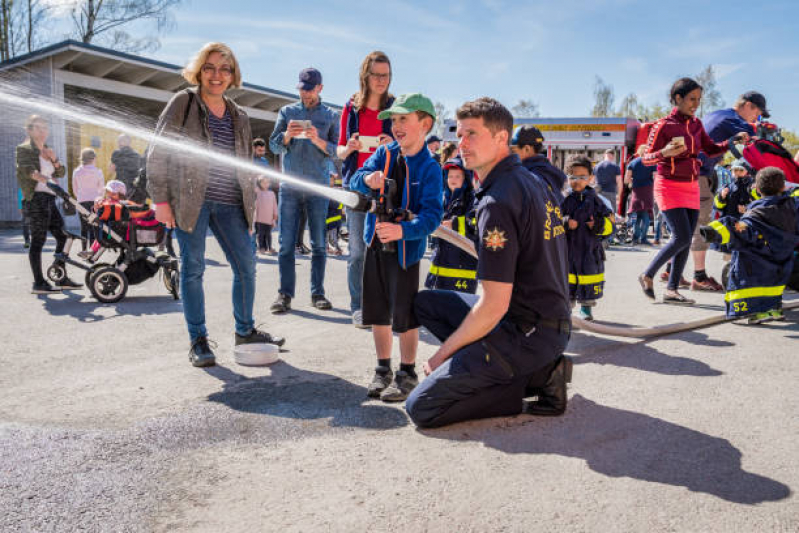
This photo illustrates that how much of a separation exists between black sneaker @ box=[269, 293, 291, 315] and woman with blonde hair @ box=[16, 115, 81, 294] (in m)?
3.02

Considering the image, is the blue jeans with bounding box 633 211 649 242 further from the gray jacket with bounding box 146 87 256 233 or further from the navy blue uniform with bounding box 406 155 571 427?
the gray jacket with bounding box 146 87 256 233

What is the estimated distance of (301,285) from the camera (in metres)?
8.24

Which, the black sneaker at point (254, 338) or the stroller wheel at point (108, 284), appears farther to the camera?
the stroller wheel at point (108, 284)

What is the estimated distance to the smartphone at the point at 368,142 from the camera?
5.44 metres

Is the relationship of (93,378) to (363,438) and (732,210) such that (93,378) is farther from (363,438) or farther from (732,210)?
(732,210)

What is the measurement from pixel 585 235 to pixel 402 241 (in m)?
2.76

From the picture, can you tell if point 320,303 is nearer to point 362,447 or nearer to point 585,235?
point 585,235

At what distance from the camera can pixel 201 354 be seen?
170 inches

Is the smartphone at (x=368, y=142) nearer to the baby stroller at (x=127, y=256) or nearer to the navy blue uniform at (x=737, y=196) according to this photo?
the baby stroller at (x=127, y=256)

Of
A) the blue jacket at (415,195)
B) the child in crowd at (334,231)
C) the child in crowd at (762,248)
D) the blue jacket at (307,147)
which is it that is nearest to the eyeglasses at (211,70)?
the blue jacket at (415,195)

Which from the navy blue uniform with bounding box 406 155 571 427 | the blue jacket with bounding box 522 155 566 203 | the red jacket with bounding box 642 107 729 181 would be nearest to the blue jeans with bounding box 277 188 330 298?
the blue jacket with bounding box 522 155 566 203

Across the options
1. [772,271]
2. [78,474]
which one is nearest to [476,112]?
[78,474]

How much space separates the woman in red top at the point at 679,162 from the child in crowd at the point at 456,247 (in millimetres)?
2202

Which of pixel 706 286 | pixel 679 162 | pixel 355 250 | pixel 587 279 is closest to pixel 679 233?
pixel 679 162
